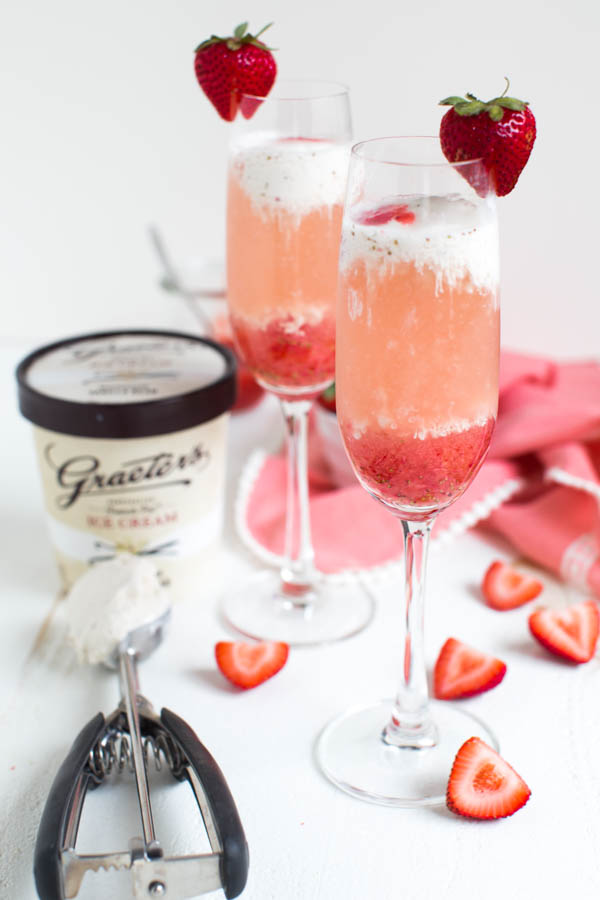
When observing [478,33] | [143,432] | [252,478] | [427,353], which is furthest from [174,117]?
[427,353]

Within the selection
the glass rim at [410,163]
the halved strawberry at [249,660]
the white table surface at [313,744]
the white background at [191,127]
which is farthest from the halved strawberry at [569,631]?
the white background at [191,127]

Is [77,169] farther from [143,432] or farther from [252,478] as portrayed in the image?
[143,432]

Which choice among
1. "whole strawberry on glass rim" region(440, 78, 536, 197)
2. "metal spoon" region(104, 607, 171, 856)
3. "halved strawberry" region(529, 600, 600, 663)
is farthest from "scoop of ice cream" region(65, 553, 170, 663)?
"whole strawberry on glass rim" region(440, 78, 536, 197)

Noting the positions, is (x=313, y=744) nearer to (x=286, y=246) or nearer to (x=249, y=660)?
(x=249, y=660)

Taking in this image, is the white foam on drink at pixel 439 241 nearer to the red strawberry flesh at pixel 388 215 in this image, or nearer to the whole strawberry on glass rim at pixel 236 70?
the red strawberry flesh at pixel 388 215

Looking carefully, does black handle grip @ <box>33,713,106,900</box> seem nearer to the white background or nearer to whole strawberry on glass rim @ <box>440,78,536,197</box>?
whole strawberry on glass rim @ <box>440,78,536,197</box>

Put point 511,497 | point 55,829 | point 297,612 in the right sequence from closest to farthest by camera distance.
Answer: point 55,829 → point 297,612 → point 511,497

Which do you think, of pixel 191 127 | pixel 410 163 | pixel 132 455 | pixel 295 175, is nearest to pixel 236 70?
pixel 295 175
